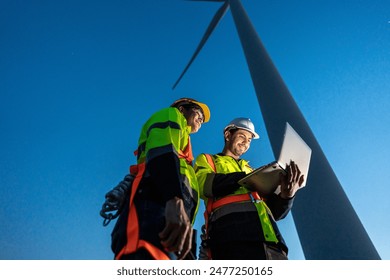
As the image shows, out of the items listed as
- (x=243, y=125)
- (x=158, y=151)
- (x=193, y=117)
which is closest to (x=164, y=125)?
(x=158, y=151)

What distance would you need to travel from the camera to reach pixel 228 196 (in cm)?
459

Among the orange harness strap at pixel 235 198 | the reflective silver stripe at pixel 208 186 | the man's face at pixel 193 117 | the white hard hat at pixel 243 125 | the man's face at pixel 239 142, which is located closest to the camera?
the man's face at pixel 193 117

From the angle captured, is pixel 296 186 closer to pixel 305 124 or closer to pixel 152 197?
pixel 152 197

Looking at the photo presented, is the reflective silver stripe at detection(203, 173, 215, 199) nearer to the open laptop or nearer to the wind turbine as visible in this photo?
the open laptop

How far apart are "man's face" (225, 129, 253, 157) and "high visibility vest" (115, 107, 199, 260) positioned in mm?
2015

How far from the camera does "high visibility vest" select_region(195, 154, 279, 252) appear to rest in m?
4.21

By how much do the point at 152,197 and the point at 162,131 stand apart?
2.07ft

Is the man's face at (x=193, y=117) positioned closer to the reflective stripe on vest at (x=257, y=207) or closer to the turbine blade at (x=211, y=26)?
the reflective stripe on vest at (x=257, y=207)

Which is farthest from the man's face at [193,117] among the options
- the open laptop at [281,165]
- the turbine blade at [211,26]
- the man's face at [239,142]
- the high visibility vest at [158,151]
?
the turbine blade at [211,26]

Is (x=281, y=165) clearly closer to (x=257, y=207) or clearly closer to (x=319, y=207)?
(x=257, y=207)

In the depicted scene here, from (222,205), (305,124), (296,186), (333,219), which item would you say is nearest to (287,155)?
(296,186)

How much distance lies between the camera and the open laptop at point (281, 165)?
4121 millimetres

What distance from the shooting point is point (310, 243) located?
225 inches

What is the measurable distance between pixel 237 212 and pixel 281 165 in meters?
0.79
